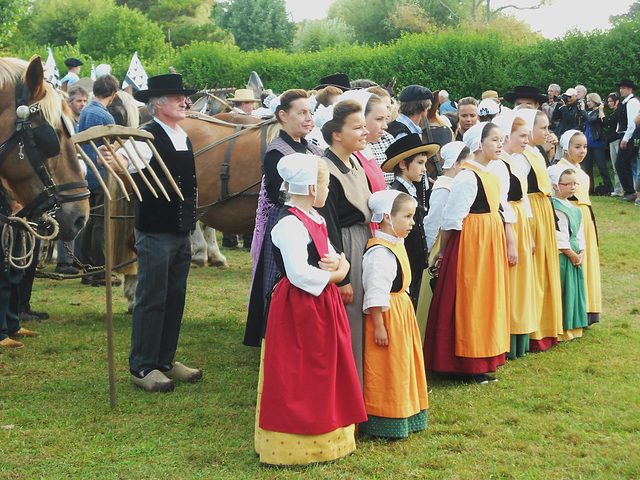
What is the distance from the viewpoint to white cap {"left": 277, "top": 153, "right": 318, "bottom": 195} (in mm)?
3945

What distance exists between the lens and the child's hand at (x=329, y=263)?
4.02 meters

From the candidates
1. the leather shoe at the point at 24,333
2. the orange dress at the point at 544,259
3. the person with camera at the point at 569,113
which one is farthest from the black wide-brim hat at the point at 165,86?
the person with camera at the point at 569,113

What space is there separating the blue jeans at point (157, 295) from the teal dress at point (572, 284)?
3443 millimetres

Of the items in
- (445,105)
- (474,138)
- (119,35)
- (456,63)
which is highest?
(119,35)

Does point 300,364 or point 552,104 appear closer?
point 300,364

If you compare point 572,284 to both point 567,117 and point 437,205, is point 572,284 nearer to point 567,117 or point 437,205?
point 437,205

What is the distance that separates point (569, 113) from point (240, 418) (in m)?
12.9

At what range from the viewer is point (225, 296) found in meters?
8.32

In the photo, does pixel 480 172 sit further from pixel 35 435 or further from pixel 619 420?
pixel 35 435

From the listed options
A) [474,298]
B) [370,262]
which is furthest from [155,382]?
[474,298]

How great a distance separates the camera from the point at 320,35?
167ft

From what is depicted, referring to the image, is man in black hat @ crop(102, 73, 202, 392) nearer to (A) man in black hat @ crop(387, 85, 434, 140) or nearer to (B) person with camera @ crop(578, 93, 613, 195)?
(A) man in black hat @ crop(387, 85, 434, 140)

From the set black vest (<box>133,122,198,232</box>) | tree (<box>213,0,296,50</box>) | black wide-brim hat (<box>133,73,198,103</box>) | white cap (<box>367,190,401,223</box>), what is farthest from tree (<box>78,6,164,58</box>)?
white cap (<box>367,190,401,223</box>)

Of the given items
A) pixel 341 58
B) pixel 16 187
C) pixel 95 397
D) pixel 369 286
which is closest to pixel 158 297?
pixel 95 397
